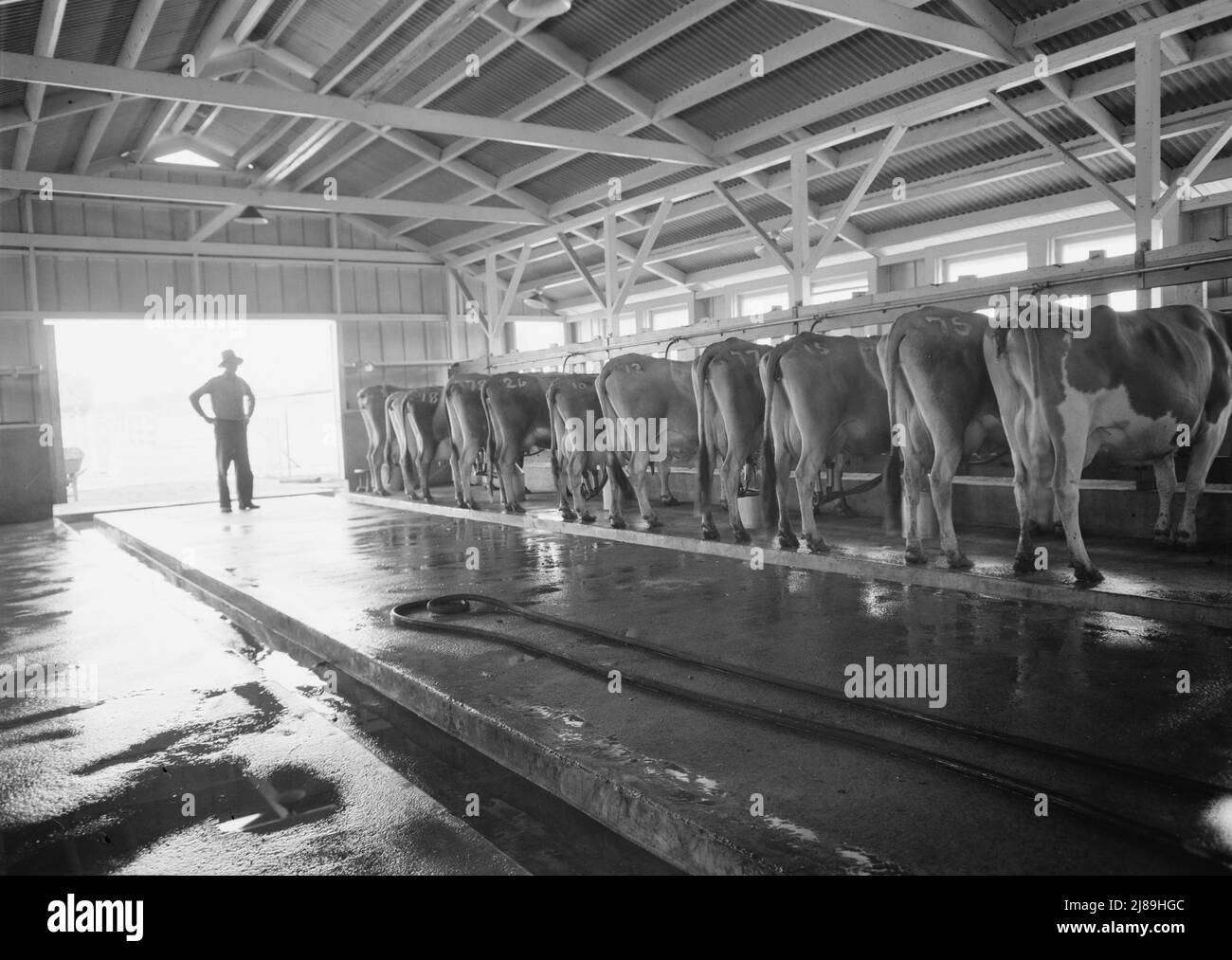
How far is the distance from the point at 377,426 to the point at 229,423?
120 inches

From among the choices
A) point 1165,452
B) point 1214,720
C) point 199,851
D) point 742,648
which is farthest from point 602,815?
point 1165,452

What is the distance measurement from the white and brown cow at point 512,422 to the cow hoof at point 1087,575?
23.3 feet

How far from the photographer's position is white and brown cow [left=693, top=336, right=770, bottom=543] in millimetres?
8359

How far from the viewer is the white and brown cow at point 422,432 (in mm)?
14344

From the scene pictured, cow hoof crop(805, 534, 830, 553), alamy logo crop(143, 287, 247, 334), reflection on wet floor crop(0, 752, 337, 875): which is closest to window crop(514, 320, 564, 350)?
alamy logo crop(143, 287, 247, 334)

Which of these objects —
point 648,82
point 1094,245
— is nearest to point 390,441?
point 648,82

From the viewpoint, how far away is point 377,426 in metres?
16.3

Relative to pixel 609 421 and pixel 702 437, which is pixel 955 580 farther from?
pixel 609 421

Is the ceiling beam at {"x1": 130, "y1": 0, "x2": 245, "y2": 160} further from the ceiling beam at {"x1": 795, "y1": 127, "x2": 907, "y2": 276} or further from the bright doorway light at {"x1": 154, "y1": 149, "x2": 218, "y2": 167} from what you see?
the ceiling beam at {"x1": 795, "y1": 127, "x2": 907, "y2": 276}

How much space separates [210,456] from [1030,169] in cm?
2414

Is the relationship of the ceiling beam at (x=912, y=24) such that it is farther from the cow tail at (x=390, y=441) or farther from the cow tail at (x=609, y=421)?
the cow tail at (x=390, y=441)

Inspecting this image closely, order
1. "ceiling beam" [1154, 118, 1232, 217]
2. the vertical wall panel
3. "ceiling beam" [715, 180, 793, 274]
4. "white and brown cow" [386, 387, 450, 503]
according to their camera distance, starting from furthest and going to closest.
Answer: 1. the vertical wall panel
2. "white and brown cow" [386, 387, 450, 503]
3. "ceiling beam" [715, 180, 793, 274]
4. "ceiling beam" [1154, 118, 1232, 217]

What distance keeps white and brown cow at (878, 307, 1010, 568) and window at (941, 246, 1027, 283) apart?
35.2 feet

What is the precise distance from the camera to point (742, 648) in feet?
15.4
